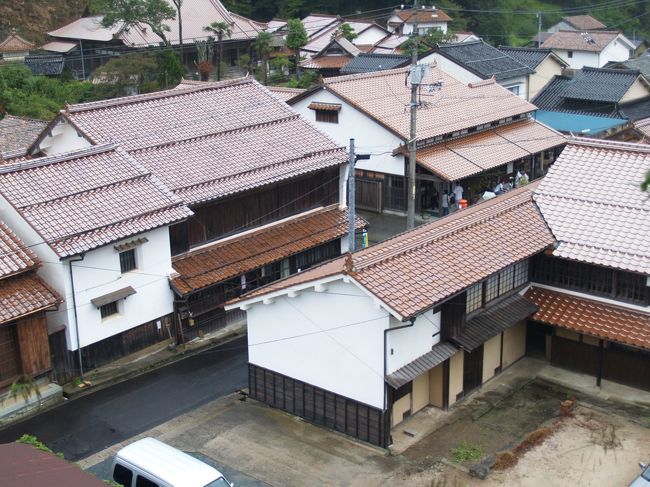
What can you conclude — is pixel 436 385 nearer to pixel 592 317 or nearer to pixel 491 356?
pixel 491 356

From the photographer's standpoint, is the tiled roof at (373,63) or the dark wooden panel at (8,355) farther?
the tiled roof at (373,63)

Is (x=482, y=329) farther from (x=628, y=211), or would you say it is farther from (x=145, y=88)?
(x=145, y=88)

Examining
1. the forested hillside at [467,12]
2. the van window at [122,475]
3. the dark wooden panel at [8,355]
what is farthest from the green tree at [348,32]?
the van window at [122,475]

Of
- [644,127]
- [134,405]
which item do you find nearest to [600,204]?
[134,405]

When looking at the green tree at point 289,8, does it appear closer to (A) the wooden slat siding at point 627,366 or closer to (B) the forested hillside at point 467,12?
(B) the forested hillside at point 467,12

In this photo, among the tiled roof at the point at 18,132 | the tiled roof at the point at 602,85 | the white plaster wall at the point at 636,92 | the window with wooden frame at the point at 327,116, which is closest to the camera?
the tiled roof at the point at 18,132

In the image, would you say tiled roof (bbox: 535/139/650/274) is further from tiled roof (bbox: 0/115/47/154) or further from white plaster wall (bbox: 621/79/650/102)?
white plaster wall (bbox: 621/79/650/102)

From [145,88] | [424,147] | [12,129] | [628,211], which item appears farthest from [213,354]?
[145,88]
